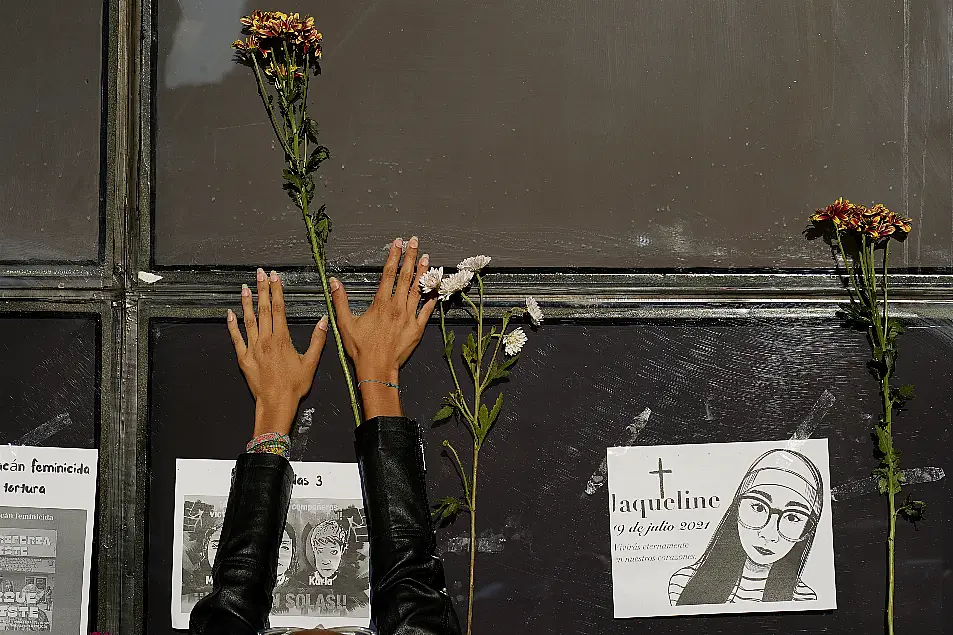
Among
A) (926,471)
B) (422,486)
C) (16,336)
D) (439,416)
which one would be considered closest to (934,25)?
(926,471)

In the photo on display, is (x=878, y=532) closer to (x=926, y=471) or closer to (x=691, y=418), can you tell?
(x=926, y=471)

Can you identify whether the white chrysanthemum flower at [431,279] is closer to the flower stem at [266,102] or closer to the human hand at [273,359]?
the human hand at [273,359]

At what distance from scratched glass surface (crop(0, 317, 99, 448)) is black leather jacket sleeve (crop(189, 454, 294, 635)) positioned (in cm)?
36

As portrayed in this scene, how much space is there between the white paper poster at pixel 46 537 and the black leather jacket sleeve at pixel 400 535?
0.58m

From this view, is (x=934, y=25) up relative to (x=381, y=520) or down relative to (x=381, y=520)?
up

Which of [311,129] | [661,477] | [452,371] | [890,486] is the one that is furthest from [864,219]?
[311,129]

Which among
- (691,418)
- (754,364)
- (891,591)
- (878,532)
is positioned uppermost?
(754,364)

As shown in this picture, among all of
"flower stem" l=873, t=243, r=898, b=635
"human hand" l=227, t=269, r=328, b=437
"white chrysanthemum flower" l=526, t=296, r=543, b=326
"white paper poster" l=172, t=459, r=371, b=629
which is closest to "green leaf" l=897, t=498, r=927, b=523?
"flower stem" l=873, t=243, r=898, b=635

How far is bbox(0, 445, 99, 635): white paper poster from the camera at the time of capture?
4.66ft

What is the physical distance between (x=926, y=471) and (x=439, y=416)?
957 millimetres

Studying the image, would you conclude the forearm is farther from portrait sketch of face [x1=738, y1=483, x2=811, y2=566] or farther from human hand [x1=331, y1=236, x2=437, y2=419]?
portrait sketch of face [x1=738, y1=483, x2=811, y2=566]

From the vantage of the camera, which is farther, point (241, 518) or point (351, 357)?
point (351, 357)

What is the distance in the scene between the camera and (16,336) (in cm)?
145

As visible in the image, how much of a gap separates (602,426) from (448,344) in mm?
343
